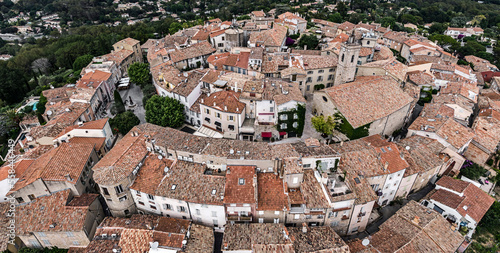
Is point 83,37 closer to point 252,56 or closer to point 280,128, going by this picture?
point 252,56

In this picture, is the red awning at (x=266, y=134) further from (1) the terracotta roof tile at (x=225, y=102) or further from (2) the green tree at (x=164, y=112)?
(2) the green tree at (x=164, y=112)

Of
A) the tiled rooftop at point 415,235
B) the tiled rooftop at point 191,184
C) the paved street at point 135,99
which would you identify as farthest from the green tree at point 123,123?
the tiled rooftop at point 415,235

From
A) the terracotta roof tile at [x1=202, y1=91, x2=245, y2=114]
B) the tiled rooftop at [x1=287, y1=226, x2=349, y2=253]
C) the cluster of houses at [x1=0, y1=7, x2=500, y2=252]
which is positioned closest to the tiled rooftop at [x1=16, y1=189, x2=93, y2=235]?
the cluster of houses at [x1=0, y1=7, x2=500, y2=252]

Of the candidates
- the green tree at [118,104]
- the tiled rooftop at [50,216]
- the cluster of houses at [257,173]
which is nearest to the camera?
the cluster of houses at [257,173]

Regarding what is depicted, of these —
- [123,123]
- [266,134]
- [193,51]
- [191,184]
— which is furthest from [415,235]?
[193,51]

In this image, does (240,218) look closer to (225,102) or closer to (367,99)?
(225,102)

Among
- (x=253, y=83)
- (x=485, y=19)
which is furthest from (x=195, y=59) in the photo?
(x=485, y=19)
